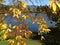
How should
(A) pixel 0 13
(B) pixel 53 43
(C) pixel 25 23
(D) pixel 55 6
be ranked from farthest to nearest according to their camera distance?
(B) pixel 53 43, (A) pixel 0 13, (C) pixel 25 23, (D) pixel 55 6

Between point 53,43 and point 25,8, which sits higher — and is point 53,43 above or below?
below

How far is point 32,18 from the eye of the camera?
2613 millimetres

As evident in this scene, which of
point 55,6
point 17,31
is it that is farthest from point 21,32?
point 55,6

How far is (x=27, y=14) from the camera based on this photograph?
2527 mm

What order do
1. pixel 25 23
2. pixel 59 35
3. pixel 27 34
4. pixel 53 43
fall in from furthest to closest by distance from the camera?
1. pixel 59 35
2. pixel 53 43
3. pixel 25 23
4. pixel 27 34

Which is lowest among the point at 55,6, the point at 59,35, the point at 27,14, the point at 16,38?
the point at 59,35

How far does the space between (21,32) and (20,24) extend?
10 centimetres

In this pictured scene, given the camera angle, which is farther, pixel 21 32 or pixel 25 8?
pixel 25 8

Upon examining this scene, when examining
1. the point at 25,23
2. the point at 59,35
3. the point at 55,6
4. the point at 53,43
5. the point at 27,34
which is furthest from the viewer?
the point at 59,35

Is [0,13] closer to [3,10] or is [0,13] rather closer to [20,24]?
[3,10]

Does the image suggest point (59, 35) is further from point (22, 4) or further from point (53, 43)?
point (22, 4)

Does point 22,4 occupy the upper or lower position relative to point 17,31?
A: upper

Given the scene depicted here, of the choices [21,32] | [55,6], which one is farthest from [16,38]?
[55,6]

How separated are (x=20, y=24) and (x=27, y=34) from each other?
18 cm
